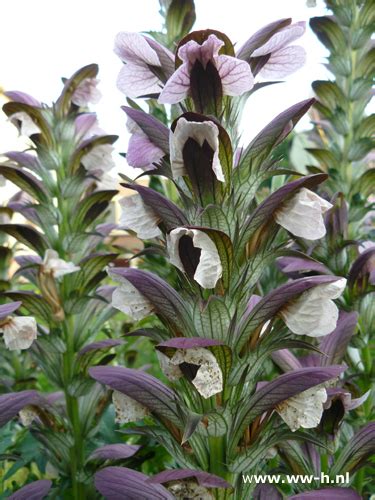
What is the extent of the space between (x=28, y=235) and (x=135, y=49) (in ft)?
3.28

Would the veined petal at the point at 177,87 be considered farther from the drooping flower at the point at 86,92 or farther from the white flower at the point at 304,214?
the drooping flower at the point at 86,92

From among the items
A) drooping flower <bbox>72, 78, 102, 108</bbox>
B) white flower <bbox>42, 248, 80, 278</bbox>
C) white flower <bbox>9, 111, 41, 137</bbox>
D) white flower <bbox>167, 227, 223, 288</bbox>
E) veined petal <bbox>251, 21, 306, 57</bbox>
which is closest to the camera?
white flower <bbox>167, 227, 223, 288</bbox>

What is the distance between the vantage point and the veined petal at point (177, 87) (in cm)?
106

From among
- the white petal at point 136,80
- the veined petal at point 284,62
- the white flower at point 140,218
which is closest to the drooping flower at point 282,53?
the veined petal at point 284,62

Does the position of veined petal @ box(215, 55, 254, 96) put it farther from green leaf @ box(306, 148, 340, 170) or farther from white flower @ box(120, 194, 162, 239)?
green leaf @ box(306, 148, 340, 170)

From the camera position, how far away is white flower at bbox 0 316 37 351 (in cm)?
148

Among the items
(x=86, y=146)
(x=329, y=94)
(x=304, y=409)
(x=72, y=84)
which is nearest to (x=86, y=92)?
(x=72, y=84)

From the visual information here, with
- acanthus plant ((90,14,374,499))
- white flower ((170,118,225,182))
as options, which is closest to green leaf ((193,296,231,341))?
acanthus plant ((90,14,374,499))

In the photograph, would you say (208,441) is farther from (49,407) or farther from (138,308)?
(49,407)

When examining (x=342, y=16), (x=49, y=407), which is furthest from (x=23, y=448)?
(x=342, y=16)

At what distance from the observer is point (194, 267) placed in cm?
108

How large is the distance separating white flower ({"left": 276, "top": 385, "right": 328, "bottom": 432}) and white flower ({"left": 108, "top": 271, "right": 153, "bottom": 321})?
29cm

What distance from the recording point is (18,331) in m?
1.49

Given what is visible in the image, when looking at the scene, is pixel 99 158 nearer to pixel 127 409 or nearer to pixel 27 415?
pixel 27 415
